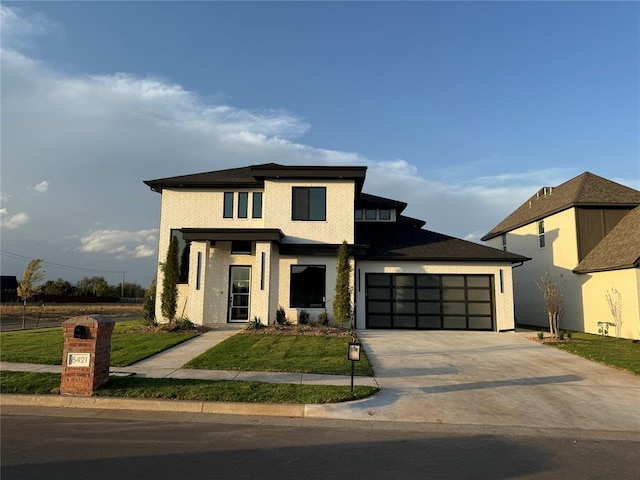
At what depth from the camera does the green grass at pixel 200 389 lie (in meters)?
7.30

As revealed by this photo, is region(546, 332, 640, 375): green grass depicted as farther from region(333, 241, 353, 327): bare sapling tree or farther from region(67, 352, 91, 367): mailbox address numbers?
region(67, 352, 91, 367): mailbox address numbers

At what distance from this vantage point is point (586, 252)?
2027 centimetres

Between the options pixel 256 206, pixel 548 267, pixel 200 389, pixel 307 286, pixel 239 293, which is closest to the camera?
pixel 200 389

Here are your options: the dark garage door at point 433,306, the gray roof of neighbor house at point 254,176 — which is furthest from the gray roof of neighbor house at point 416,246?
the gray roof of neighbor house at point 254,176

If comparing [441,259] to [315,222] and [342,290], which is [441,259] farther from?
[315,222]

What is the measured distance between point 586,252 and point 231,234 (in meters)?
16.7

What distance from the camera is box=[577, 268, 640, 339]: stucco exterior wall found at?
16.3 m

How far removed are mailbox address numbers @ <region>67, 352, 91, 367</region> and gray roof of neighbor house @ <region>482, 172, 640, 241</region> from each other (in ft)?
69.2

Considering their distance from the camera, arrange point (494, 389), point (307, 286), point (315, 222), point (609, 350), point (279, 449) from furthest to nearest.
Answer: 1. point (315, 222)
2. point (307, 286)
3. point (609, 350)
4. point (494, 389)
5. point (279, 449)

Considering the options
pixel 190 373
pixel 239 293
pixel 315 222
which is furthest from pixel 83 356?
pixel 315 222

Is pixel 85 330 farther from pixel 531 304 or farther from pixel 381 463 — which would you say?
pixel 531 304

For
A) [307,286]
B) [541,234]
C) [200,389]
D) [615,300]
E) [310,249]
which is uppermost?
[541,234]

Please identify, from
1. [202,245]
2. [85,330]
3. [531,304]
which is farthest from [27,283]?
[531,304]

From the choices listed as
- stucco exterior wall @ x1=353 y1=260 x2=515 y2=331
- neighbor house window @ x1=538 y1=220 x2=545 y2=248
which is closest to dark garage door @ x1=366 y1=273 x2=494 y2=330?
stucco exterior wall @ x1=353 y1=260 x2=515 y2=331
